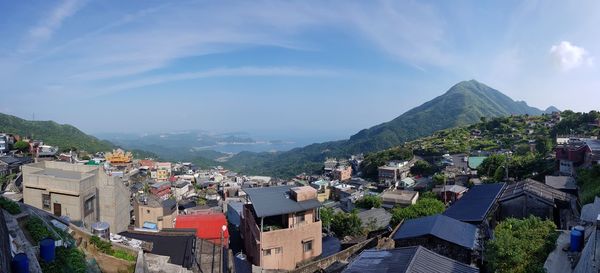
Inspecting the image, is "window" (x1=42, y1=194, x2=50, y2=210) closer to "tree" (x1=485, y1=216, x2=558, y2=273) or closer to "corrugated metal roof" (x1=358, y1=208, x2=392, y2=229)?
"tree" (x1=485, y1=216, x2=558, y2=273)

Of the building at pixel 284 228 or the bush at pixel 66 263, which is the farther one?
the building at pixel 284 228

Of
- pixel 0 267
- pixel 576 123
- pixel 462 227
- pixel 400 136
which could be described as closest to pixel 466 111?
pixel 400 136

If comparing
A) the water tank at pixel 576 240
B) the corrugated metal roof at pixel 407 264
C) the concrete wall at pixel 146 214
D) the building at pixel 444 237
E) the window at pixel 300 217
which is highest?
the water tank at pixel 576 240

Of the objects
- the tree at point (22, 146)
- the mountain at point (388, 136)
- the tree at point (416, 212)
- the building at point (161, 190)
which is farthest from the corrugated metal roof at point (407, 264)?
the mountain at point (388, 136)

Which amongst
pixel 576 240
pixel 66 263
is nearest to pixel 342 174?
pixel 576 240

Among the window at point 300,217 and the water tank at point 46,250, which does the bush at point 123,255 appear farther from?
the window at point 300,217

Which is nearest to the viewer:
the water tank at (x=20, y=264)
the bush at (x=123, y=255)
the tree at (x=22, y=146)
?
the water tank at (x=20, y=264)

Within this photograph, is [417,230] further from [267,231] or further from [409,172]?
[409,172]

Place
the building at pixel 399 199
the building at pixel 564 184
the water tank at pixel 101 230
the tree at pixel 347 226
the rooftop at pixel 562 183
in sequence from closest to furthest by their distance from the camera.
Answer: the water tank at pixel 101 230
the building at pixel 564 184
the rooftop at pixel 562 183
the tree at pixel 347 226
the building at pixel 399 199
